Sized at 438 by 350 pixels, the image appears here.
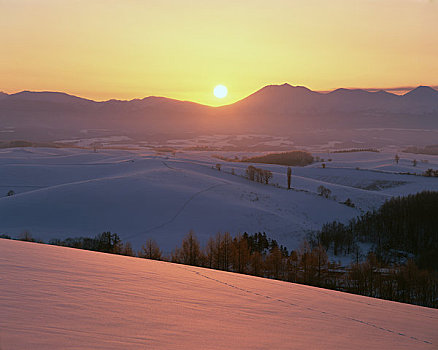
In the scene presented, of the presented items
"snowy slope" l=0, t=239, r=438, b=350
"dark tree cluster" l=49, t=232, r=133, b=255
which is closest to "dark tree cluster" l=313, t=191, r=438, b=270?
"dark tree cluster" l=49, t=232, r=133, b=255

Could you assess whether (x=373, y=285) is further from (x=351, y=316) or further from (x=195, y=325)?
(x=195, y=325)

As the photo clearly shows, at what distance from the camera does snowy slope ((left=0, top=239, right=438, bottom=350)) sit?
560cm

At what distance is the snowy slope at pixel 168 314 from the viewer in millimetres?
5598

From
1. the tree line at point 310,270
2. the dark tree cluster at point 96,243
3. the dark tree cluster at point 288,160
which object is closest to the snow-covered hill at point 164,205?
the dark tree cluster at point 96,243

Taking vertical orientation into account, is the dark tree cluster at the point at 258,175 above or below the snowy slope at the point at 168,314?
below

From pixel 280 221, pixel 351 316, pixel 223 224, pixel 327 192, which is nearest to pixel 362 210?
pixel 327 192

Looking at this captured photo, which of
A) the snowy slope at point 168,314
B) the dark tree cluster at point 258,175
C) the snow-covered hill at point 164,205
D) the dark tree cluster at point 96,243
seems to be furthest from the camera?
the dark tree cluster at point 258,175

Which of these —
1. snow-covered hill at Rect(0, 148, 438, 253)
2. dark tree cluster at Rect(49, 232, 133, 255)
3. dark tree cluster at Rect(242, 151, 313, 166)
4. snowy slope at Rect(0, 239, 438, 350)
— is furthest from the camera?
dark tree cluster at Rect(242, 151, 313, 166)

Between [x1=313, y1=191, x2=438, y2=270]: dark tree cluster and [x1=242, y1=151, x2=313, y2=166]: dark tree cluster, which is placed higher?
[x1=242, y1=151, x2=313, y2=166]: dark tree cluster

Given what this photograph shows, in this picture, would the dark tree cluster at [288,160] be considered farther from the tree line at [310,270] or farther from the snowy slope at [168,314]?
the snowy slope at [168,314]

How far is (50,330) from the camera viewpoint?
17.6 ft

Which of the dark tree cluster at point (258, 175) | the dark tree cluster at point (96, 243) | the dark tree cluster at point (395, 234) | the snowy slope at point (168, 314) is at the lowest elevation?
the dark tree cluster at point (395, 234)

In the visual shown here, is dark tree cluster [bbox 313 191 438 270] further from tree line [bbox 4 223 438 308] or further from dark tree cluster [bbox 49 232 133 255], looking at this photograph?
dark tree cluster [bbox 49 232 133 255]

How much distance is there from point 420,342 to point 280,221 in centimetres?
5205
